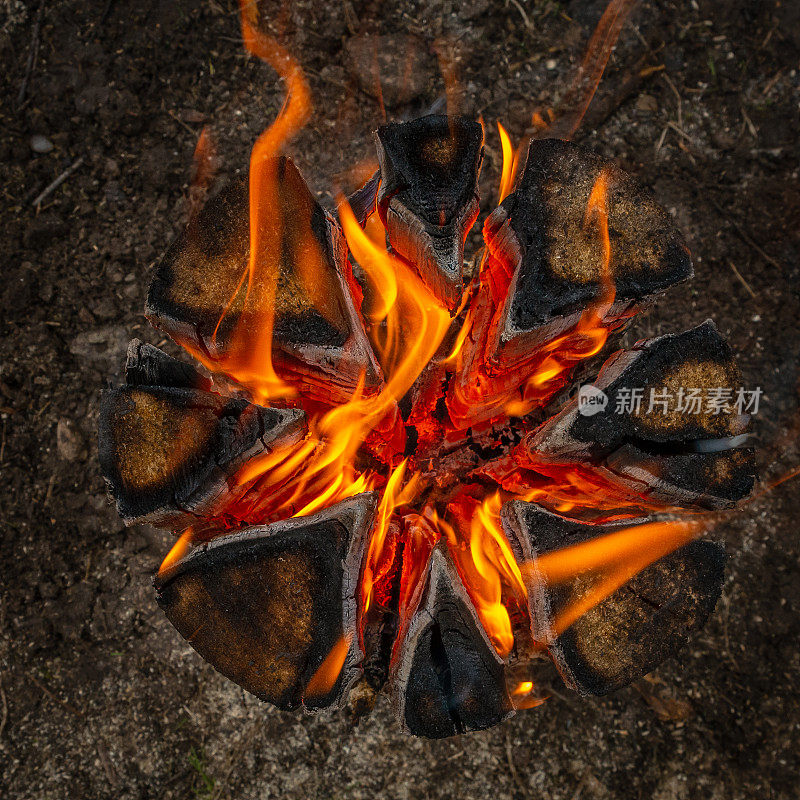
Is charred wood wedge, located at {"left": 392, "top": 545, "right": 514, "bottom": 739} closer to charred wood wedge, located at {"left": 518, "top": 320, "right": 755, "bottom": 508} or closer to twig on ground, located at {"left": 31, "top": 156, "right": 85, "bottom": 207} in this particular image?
charred wood wedge, located at {"left": 518, "top": 320, "right": 755, "bottom": 508}

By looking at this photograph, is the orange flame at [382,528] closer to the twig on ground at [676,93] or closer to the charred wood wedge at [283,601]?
the charred wood wedge at [283,601]

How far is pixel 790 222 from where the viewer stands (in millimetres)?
2676

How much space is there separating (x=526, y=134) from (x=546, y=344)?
132 cm

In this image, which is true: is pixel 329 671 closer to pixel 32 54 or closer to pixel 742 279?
pixel 742 279

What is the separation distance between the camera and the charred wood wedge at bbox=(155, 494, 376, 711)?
5.19ft

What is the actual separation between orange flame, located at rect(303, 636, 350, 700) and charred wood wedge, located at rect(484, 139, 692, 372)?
2.99 ft

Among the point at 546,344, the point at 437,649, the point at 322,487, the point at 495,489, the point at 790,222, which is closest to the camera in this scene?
the point at 437,649

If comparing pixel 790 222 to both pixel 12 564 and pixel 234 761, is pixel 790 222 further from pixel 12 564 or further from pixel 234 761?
pixel 12 564

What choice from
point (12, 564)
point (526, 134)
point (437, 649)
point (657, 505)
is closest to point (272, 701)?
point (437, 649)

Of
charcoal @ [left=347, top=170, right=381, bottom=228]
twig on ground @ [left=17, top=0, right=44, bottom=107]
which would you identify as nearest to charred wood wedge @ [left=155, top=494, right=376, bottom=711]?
charcoal @ [left=347, top=170, right=381, bottom=228]

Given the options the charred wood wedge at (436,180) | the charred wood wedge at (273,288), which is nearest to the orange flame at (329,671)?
the charred wood wedge at (273,288)

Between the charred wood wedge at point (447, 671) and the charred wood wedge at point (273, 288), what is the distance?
67cm
